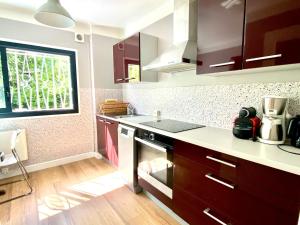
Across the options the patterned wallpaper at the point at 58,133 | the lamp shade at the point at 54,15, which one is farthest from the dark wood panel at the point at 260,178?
the patterned wallpaper at the point at 58,133

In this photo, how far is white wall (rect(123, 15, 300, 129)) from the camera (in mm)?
1280

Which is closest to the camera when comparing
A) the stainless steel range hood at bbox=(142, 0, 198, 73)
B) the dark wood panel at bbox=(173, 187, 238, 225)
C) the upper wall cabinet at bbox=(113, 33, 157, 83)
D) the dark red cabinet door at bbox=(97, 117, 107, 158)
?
→ the dark wood panel at bbox=(173, 187, 238, 225)

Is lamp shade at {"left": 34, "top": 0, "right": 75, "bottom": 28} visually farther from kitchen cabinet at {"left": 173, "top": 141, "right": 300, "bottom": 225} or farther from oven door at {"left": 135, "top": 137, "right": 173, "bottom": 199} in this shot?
kitchen cabinet at {"left": 173, "top": 141, "right": 300, "bottom": 225}

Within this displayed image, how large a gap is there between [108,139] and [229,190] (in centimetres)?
199

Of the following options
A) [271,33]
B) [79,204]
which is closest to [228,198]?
[271,33]

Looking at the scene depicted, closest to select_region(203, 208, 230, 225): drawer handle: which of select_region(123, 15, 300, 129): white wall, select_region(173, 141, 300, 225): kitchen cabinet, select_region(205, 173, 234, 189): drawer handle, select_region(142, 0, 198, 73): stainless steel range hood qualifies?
select_region(173, 141, 300, 225): kitchen cabinet

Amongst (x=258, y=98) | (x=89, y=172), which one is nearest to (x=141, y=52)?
(x=258, y=98)

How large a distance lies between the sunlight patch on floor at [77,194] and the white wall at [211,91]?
119 centimetres

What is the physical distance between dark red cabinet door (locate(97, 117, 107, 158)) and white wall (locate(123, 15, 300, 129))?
737 millimetres

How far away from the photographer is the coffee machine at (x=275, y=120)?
1.14m

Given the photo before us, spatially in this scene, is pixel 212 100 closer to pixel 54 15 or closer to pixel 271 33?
pixel 271 33

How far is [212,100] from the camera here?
A: 5.80 feet

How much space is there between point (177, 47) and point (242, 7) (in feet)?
2.10

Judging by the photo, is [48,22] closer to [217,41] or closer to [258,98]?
[217,41]
